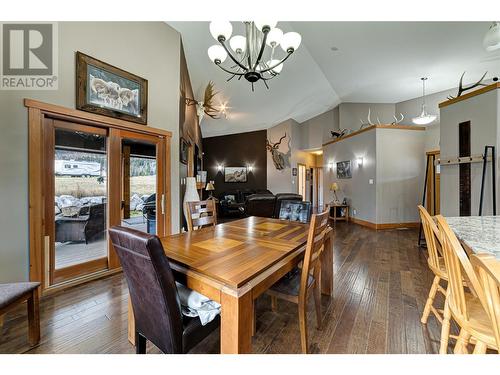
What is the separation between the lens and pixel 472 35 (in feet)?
11.6

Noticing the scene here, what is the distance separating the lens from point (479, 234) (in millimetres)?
1305

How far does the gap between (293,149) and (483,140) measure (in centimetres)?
556

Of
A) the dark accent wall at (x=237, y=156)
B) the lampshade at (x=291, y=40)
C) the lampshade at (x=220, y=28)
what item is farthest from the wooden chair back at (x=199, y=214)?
the dark accent wall at (x=237, y=156)

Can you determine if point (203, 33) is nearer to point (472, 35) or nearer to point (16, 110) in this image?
point (16, 110)

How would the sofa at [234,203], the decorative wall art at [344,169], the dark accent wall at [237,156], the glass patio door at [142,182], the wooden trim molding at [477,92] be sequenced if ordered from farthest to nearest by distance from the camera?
the dark accent wall at [237,156] → the sofa at [234,203] → the decorative wall art at [344,169] → the glass patio door at [142,182] → the wooden trim molding at [477,92]

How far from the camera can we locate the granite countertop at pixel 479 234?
40.9 inches

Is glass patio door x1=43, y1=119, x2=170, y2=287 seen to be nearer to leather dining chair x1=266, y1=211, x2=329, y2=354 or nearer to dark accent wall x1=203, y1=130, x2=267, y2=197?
leather dining chair x1=266, y1=211, x2=329, y2=354

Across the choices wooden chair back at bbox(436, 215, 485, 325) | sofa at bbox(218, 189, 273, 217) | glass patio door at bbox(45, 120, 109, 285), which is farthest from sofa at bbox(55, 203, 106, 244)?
sofa at bbox(218, 189, 273, 217)

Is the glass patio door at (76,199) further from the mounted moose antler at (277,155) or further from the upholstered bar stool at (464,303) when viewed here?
the mounted moose antler at (277,155)

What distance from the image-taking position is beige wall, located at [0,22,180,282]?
1893 mm

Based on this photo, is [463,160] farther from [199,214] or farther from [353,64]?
[199,214]

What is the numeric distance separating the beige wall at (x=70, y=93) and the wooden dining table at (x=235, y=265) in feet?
4.75

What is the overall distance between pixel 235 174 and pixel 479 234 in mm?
7892
